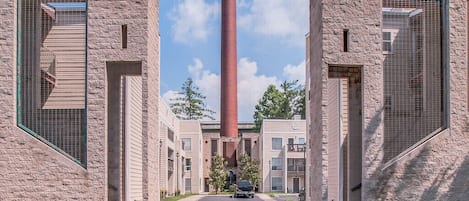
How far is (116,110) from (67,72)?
1253 millimetres

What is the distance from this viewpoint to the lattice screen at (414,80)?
11477mm

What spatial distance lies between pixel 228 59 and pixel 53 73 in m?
35.4

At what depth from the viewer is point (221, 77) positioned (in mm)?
47188

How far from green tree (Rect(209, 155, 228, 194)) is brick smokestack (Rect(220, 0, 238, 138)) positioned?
3.79 m

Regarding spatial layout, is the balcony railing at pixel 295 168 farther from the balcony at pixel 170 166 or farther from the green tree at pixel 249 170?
the balcony at pixel 170 166

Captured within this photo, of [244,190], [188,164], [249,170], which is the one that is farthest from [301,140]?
[244,190]

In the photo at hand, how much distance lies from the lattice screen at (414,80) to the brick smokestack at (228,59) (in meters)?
35.0

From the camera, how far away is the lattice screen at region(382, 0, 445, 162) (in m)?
11.5

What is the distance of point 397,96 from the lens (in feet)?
37.6

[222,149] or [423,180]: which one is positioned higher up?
[423,180]

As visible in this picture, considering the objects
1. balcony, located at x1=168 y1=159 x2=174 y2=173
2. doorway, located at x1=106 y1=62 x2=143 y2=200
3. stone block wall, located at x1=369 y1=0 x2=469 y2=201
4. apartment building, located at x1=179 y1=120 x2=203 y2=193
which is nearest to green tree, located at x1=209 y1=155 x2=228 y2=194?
apartment building, located at x1=179 y1=120 x2=203 y2=193

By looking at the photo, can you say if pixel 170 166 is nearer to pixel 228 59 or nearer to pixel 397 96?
pixel 228 59

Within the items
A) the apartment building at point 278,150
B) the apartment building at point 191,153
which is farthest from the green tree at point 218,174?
the apartment building at point 278,150

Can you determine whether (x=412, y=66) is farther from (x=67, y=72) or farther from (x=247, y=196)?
(x=247, y=196)
